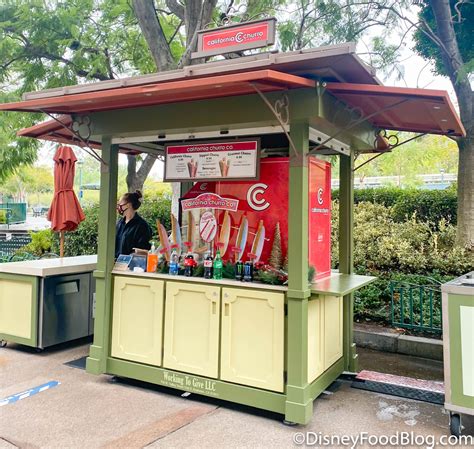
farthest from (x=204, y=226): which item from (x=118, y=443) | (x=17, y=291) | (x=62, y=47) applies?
(x=62, y=47)

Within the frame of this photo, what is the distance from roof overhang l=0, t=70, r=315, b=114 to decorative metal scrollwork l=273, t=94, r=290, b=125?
11 centimetres

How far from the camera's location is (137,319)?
428 centimetres

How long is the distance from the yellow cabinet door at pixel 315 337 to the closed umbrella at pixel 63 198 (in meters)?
3.61

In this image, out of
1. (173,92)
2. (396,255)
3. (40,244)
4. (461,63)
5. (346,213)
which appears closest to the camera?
(173,92)

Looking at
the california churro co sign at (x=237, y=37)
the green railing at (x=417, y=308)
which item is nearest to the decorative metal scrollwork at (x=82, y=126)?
the california churro co sign at (x=237, y=37)

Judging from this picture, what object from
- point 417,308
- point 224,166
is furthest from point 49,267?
point 417,308

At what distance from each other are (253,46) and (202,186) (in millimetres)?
1592

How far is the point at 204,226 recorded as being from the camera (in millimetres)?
4344

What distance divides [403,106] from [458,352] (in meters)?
2.12

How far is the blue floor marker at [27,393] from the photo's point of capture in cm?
376

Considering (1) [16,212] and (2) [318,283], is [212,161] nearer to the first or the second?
(2) [318,283]

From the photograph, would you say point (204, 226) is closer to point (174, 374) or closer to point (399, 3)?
point (174, 374)

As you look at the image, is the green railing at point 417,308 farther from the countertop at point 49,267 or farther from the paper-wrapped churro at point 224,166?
the countertop at point 49,267

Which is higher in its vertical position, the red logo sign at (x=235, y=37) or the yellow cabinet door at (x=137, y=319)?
the red logo sign at (x=235, y=37)
